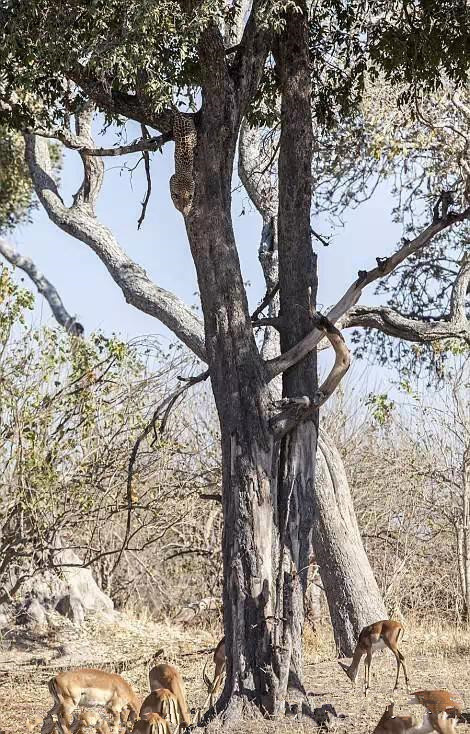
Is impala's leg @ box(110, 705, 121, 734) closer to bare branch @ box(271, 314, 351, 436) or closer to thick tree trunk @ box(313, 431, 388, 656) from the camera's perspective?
bare branch @ box(271, 314, 351, 436)

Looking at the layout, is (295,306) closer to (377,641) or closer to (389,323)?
(389,323)

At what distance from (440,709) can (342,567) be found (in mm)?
4487

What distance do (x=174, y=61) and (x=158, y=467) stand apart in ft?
19.6

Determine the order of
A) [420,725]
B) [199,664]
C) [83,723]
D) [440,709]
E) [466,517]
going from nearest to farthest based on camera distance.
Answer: [420,725]
[440,709]
[83,723]
[199,664]
[466,517]

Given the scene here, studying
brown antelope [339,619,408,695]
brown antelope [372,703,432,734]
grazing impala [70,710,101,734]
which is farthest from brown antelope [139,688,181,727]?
brown antelope [339,619,408,695]

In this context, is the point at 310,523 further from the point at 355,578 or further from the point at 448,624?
the point at 448,624

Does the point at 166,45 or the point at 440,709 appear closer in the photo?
the point at 440,709

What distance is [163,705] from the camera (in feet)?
23.0

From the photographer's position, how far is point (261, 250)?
12.3 metres

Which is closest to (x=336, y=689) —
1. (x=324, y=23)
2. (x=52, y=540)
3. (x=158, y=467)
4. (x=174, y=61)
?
(x=52, y=540)

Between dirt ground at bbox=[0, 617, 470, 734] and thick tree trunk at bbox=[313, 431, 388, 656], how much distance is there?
1.44ft

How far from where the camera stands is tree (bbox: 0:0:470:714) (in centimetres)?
762

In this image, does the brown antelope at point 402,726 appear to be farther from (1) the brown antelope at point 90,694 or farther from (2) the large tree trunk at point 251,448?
(1) the brown antelope at point 90,694

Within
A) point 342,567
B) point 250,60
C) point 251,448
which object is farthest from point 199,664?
point 250,60
